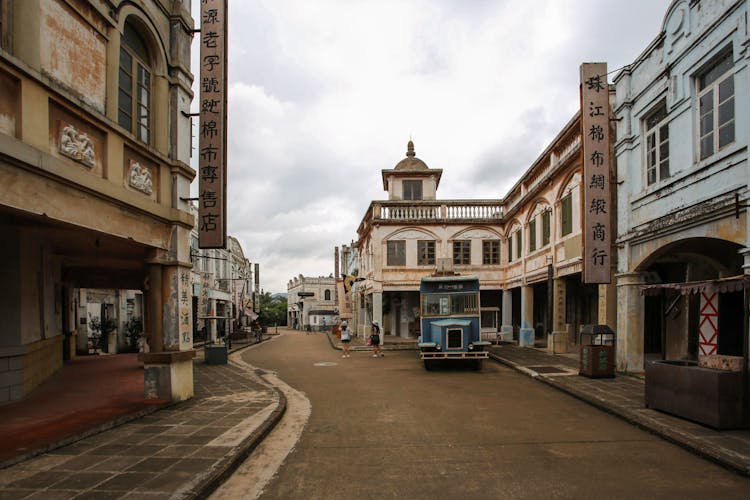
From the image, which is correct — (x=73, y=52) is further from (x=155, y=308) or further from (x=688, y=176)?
(x=688, y=176)

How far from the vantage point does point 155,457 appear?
243 inches

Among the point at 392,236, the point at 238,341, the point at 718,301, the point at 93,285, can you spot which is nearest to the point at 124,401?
the point at 93,285

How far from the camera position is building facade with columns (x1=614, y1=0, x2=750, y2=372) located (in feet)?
29.3

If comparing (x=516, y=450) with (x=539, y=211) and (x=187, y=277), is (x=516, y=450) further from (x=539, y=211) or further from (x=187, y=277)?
(x=539, y=211)

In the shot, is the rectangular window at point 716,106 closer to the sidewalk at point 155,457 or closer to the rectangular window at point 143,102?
the sidewalk at point 155,457

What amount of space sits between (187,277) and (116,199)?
263 centimetres

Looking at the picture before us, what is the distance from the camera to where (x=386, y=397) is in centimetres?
1097

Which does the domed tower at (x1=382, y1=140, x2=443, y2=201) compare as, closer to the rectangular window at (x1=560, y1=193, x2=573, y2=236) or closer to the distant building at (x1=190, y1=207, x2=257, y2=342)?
the distant building at (x1=190, y1=207, x2=257, y2=342)

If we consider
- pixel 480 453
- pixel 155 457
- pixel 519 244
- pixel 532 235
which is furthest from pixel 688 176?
pixel 519 244

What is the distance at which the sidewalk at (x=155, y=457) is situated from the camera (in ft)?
16.8

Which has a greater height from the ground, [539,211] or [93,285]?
[539,211]

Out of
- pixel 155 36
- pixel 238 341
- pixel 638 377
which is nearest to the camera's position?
pixel 155 36

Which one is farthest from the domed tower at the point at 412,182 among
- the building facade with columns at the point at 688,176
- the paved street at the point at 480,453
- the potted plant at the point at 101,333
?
the paved street at the point at 480,453

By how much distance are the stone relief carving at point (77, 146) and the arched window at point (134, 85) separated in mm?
1194
